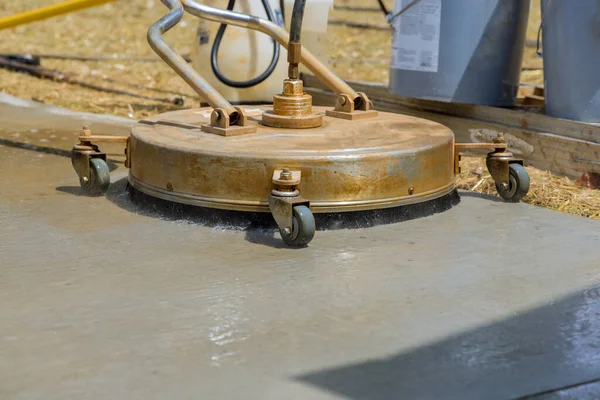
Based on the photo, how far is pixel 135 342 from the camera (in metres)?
2.05

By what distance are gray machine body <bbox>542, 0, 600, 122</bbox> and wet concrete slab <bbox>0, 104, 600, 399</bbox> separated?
0.71 meters

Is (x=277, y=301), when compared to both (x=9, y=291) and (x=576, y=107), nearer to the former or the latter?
(x=9, y=291)

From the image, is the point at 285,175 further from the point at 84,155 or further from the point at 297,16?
the point at 84,155

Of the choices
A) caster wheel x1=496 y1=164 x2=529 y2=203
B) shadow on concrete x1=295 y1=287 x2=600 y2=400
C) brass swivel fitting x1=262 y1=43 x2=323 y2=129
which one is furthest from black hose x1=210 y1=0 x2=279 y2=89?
shadow on concrete x1=295 y1=287 x2=600 y2=400

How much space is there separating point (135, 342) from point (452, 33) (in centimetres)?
247

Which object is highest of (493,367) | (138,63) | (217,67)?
(217,67)

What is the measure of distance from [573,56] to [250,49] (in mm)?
1669

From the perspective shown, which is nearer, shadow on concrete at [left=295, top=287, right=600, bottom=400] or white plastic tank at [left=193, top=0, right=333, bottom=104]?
shadow on concrete at [left=295, top=287, right=600, bottom=400]

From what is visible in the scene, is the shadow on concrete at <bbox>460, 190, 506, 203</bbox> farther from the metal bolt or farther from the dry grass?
the metal bolt

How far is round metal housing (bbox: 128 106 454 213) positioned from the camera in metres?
2.79

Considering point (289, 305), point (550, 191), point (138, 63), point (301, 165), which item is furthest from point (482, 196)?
point (138, 63)

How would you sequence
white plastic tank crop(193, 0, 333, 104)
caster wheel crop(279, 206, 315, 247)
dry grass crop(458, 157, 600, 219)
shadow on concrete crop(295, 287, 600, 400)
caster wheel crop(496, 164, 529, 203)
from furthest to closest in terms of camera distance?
1. white plastic tank crop(193, 0, 333, 104)
2. dry grass crop(458, 157, 600, 219)
3. caster wheel crop(496, 164, 529, 203)
4. caster wheel crop(279, 206, 315, 247)
5. shadow on concrete crop(295, 287, 600, 400)

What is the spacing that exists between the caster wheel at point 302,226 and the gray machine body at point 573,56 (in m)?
1.56

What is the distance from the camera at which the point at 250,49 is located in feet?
15.4
